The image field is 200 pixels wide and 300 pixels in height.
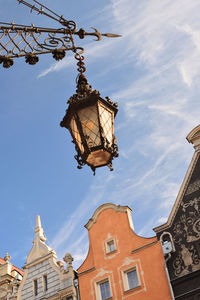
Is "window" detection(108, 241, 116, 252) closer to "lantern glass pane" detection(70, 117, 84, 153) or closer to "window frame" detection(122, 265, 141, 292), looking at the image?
"window frame" detection(122, 265, 141, 292)

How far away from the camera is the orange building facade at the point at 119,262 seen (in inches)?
639

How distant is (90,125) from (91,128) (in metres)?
0.04

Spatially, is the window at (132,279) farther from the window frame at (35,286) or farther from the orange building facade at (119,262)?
the window frame at (35,286)

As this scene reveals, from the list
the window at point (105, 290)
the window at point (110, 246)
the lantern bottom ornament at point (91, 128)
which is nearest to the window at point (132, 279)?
the window at point (105, 290)

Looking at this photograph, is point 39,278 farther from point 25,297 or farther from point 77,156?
point 77,156

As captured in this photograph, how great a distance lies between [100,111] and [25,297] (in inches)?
625

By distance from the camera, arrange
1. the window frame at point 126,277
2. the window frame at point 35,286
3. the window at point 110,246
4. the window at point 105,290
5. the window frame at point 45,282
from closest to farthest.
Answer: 1. the window frame at point 126,277
2. the window at point 105,290
3. the window at point 110,246
4. the window frame at point 45,282
5. the window frame at point 35,286

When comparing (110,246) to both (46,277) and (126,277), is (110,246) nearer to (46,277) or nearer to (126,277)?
(126,277)

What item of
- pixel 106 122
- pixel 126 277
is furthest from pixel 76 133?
pixel 126 277

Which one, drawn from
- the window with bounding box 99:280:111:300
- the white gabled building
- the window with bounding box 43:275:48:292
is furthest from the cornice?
the window with bounding box 43:275:48:292

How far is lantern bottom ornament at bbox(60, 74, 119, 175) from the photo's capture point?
5.17 meters

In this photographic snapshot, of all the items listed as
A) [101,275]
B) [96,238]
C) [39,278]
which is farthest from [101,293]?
[39,278]

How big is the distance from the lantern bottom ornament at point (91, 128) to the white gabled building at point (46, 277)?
44.7 feet

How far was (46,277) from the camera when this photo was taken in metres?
19.6
